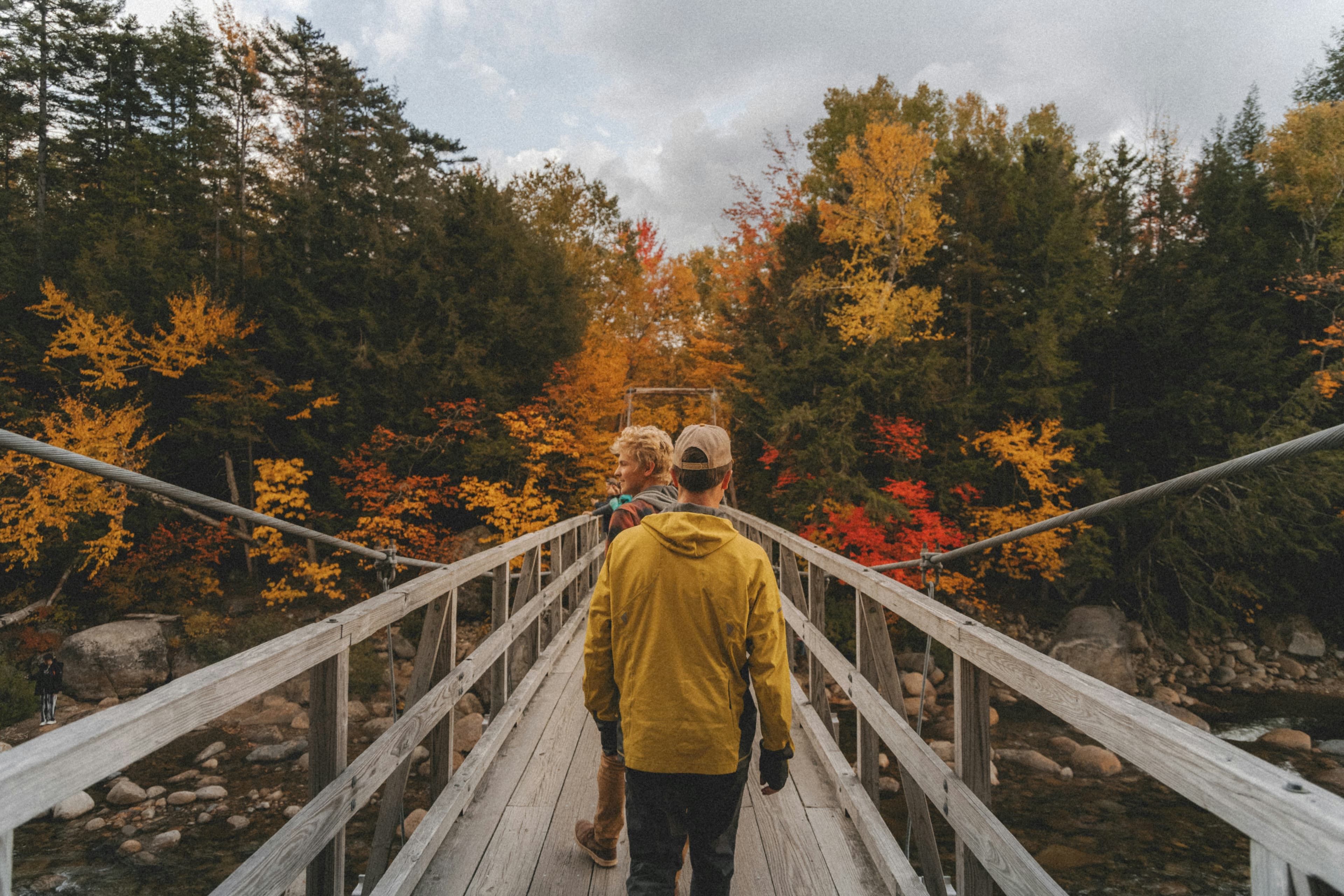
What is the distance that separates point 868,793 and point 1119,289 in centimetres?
1719

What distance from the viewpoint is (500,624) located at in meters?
3.51

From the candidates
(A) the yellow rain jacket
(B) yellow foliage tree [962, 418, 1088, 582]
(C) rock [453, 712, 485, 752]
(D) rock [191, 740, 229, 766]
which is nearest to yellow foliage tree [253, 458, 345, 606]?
(D) rock [191, 740, 229, 766]

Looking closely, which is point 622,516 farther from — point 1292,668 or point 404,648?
point 1292,668

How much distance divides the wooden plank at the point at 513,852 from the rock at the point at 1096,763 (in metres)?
8.52

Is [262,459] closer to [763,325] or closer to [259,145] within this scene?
[259,145]

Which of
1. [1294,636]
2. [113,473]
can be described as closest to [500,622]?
[113,473]

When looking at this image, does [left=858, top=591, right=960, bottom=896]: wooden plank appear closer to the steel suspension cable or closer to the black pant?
the black pant

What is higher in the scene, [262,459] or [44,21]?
[44,21]

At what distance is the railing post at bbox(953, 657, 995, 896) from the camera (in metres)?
1.68

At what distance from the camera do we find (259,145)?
17641mm

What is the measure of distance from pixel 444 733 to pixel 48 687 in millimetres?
11857

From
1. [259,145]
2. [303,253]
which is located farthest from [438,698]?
[259,145]

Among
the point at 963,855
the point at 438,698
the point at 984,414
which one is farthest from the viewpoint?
the point at 984,414

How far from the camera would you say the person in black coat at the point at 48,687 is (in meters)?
10.3
